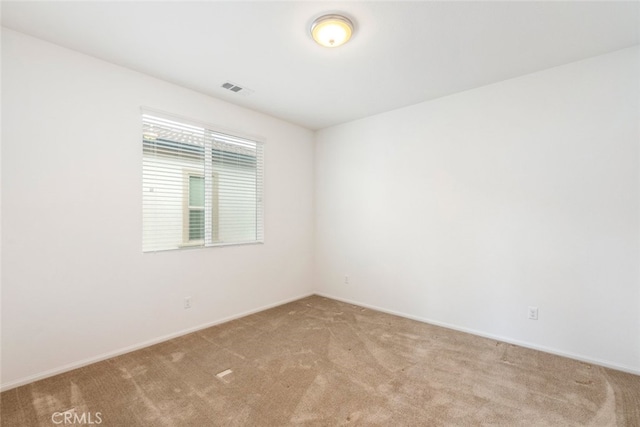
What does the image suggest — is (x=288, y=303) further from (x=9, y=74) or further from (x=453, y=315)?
(x=9, y=74)

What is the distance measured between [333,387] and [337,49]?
2673 millimetres

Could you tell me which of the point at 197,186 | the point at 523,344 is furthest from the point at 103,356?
the point at 523,344

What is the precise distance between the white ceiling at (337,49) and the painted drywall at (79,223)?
25 centimetres

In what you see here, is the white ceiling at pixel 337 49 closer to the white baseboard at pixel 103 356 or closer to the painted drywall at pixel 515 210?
the painted drywall at pixel 515 210

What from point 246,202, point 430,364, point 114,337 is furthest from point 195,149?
point 430,364

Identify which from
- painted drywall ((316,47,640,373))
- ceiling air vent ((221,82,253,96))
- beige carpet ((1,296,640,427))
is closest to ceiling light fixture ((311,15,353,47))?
ceiling air vent ((221,82,253,96))

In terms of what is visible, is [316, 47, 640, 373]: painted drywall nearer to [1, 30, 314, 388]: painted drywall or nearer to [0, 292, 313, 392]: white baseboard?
[0, 292, 313, 392]: white baseboard

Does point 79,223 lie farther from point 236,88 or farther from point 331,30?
point 331,30

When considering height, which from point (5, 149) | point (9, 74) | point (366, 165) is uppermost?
point (9, 74)

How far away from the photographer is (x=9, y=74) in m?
2.11

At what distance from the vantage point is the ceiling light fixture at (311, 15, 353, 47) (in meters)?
1.99

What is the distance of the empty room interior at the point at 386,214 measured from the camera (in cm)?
198

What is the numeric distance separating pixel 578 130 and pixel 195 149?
3761 millimetres

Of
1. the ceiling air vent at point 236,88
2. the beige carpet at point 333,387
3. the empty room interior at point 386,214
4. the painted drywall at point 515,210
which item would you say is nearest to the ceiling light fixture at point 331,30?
the empty room interior at point 386,214
